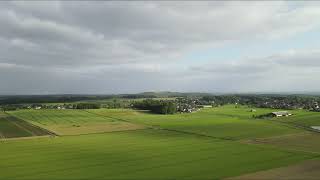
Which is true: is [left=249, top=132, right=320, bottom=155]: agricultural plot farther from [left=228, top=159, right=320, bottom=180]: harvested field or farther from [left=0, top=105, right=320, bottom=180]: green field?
[left=228, top=159, right=320, bottom=180]: harvested field

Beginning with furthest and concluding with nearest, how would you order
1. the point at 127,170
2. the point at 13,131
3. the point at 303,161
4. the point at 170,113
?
the point at 170,113 → the point at 13,131 → the point at 303,161 → the point at 127,170

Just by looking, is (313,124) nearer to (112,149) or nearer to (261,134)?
(261,134)

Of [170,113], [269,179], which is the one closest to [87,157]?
[269,179]

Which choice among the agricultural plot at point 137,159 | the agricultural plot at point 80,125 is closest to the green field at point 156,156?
the agricultural plot at point 137,159

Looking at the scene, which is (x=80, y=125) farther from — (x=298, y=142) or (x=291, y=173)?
(x=291, y=173)

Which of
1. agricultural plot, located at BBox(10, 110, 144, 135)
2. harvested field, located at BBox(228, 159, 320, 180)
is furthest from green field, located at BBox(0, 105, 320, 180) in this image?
agricultural plot, located at BBox(10, 110, 144, 135)

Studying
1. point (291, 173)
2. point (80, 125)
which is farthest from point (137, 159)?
point (80, 125)

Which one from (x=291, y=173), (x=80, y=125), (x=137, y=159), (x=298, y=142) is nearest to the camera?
(x=291, y=173)

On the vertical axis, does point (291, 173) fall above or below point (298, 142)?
below

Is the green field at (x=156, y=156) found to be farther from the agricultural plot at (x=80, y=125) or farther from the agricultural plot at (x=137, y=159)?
the agricultural plot at (x=80, y=125)
